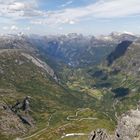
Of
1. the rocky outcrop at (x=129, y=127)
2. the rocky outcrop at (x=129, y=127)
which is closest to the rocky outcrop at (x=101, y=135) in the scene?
the rocky outcrop at (x=129, y=127)

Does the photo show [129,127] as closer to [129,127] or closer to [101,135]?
[129,127]

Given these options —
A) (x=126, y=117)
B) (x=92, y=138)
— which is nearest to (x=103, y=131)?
(x=92, y=138)

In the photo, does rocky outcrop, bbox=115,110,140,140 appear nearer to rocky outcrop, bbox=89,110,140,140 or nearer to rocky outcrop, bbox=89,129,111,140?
rocky outcrop, bbox=89,110,140,140

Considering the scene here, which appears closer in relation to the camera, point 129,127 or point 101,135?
point 129,127

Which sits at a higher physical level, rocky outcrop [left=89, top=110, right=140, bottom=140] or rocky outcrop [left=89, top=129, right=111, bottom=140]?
rocky outcrop [left=89, top=110, right=140, bottom=140]

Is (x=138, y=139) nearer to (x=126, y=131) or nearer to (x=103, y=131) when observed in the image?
(x=126, y=131)

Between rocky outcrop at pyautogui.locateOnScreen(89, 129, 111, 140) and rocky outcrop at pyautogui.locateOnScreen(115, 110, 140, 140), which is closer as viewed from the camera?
rocky outcrop at pyautogui.locateOnScreen(115, 110, 140, 140)

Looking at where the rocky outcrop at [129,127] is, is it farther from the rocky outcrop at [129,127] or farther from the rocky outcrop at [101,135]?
the rocky outcrop at [101,135]

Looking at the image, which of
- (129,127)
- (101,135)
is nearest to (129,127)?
(129,127)

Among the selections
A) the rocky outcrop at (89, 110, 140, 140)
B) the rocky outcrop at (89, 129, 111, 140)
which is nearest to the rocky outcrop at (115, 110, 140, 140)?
the rocky outcrop at (89, 110, 140, 140)

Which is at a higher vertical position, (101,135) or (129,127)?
(129,127)

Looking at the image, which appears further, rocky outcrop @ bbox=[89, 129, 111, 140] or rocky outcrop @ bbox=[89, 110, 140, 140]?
rocky outcrop @ bbox=[89, 129, 111, 140]

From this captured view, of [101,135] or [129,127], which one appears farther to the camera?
[101,135]
